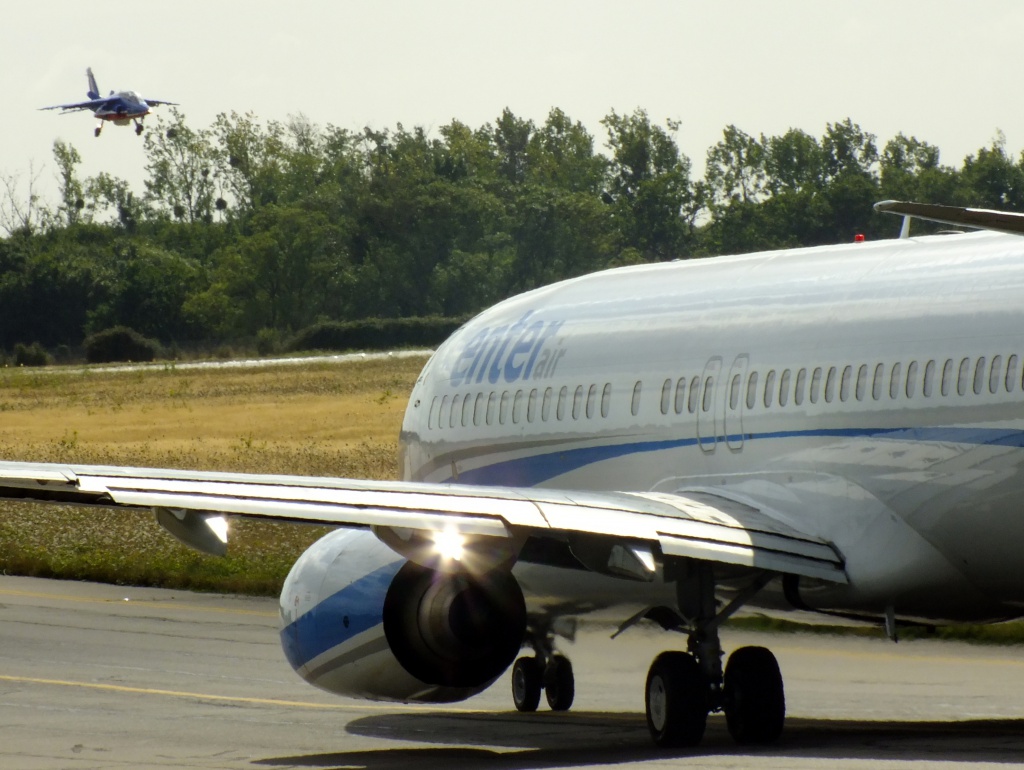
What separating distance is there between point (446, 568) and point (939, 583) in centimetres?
370

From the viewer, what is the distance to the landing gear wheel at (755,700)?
48.0ft

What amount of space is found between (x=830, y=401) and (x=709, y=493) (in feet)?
4.75

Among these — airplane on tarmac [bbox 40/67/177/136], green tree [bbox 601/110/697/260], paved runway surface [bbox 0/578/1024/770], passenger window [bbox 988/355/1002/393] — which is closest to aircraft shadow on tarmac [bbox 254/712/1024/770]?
paved runway surface [bbox 0/578/1024/770]

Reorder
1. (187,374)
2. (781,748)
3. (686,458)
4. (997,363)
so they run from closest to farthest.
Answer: (997,363), (781,748), (686,458), (187,374)

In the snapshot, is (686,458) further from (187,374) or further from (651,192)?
(651,192)

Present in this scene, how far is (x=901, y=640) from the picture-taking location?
22703 mm

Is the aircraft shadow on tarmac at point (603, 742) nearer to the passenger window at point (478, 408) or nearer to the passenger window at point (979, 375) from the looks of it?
the passenger window at point (979, 375)

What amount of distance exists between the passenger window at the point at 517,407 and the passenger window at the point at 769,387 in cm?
366

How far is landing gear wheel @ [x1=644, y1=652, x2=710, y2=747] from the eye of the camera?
1423 centimetres

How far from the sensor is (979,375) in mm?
13242

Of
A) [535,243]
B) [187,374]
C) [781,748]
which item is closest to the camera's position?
[781,748]

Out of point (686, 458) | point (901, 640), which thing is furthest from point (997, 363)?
point (901, 640)

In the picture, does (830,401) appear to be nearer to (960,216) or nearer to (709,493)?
(709,493)

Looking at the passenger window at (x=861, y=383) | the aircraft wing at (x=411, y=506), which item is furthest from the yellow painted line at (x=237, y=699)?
the passenger window at (x=861, y=383)
